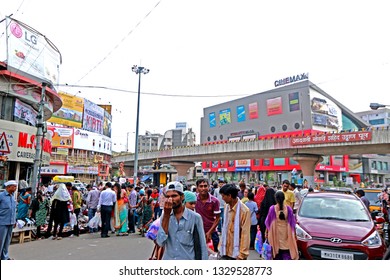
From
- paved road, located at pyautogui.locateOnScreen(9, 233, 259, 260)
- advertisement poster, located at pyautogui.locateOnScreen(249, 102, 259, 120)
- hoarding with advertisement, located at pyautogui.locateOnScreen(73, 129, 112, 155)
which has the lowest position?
paved road, located at pyautogui.locateOnScreen(9, 233, 259, 260)

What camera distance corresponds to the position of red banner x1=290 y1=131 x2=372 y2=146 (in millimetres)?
27938

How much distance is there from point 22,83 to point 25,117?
2008mm

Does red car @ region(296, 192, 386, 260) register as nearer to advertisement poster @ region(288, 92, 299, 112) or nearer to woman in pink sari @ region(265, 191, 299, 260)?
woman in pink sari @ region(265, 191, 299, 260)

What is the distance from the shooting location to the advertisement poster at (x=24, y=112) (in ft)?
51.3

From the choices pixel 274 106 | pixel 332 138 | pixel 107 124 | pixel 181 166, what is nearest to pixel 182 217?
pixel 332 138

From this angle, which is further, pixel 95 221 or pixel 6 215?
pixel 95 221

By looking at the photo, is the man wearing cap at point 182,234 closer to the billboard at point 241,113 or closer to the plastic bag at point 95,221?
the plastic bag at point 95,221

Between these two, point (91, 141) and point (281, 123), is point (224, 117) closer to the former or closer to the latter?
point (281, 123)

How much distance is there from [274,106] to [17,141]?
5556cm

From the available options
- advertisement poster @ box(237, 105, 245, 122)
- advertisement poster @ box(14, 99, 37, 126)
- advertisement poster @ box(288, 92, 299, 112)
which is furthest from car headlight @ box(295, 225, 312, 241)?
advertisement poster @ box(237, 105, 245, 122)

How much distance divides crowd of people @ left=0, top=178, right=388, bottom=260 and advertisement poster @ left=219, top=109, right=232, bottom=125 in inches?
2504

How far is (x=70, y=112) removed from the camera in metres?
48.7

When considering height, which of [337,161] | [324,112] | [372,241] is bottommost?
[372,241]

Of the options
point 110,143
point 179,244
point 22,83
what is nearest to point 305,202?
point 179,244
